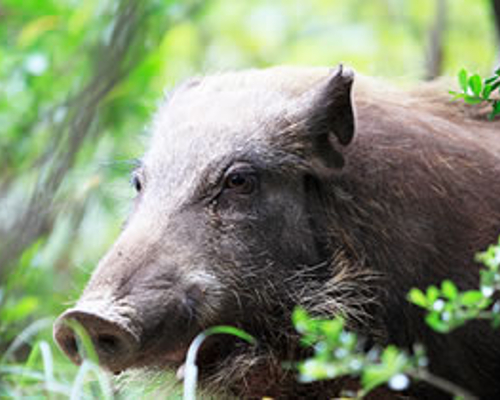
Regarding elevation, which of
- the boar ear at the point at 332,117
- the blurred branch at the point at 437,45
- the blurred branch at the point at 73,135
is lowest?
the blurred branch at the point at 437,45

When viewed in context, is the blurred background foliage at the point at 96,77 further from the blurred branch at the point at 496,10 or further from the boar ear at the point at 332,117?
the boar ear at the point at 332,117

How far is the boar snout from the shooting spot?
3.03 meters

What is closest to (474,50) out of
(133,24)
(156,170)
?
(156,170)

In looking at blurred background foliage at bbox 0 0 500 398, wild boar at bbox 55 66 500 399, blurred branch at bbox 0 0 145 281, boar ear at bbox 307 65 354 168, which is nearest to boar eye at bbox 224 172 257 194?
wild boar at bbox 55 66 500 399

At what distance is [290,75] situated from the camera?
4312 mm

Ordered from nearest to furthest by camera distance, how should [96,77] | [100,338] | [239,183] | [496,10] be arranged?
[96,77] → [100,338] → [239,183] → [496,10]

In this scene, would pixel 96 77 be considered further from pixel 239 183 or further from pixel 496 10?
pixel 496 10

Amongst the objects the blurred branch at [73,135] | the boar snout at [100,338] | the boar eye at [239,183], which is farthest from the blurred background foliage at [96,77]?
the boar eye at [239,183]

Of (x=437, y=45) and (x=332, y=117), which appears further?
(x=437, y=45)

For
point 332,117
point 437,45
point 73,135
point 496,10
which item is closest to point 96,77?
point 73,135

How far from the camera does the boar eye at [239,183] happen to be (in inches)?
147

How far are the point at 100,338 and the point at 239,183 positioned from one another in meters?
0.94

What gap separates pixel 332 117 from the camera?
3.85 m

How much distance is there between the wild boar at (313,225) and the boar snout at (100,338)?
1.01ft
